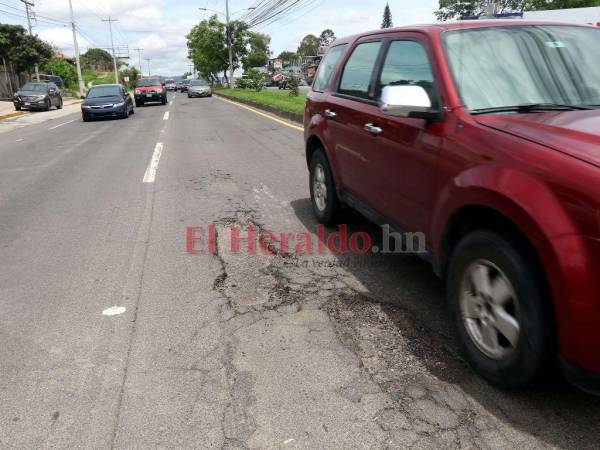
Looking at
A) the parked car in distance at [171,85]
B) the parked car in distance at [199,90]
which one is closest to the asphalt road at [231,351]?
the parked car in distance at [199,90]

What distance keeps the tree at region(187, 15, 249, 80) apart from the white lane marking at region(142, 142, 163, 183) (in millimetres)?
48555

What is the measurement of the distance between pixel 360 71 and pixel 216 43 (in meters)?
62.5

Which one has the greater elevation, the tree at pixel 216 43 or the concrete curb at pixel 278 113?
the tree at pixel 216 43

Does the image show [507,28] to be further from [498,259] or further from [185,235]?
[185,235]

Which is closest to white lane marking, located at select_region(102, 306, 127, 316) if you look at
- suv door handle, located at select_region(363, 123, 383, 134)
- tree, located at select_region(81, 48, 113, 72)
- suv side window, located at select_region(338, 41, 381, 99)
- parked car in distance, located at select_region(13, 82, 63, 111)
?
suv door handle, located at select_region(363, 123, 383, 134)

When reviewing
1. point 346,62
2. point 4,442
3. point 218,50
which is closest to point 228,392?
point 4,442

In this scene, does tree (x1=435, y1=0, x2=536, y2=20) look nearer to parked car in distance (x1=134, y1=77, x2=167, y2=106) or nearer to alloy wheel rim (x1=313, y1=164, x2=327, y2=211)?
parked car in distance (x1=134, y1=77, x2=167, y2=106)

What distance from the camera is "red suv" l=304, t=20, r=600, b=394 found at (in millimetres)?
2145

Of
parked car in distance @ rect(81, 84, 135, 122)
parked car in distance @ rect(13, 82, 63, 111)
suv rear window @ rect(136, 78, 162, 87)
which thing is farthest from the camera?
suv rear window @ rect(136, 78, 162, 87)

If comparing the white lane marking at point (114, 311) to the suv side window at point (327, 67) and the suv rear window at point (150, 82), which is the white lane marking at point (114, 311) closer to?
the suv side window at point (327, 67)

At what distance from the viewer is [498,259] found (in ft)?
8.16

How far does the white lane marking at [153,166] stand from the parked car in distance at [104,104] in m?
10.2

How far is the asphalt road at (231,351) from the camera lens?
243cm

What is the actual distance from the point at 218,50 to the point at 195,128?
163 ft
